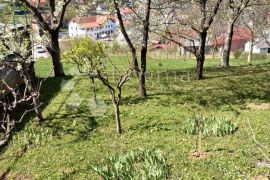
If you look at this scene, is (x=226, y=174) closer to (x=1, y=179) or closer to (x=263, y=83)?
(x=1, y=179)

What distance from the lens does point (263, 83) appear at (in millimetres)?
22672

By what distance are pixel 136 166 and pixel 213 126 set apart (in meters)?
3.84

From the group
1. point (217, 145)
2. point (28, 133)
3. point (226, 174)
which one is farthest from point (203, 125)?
point (28, 133)

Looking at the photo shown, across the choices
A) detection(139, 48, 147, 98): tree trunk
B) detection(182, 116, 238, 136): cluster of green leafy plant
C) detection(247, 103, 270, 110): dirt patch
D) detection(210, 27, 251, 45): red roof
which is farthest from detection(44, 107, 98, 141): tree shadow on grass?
detection(210, 27, 251, 45): red roof

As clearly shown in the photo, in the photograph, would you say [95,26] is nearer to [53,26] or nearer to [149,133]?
[53,26]

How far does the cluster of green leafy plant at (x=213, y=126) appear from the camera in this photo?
48.6 ft

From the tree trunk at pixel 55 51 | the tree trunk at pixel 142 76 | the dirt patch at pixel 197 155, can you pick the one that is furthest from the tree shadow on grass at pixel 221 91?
the tree trunk at pixel 55 51

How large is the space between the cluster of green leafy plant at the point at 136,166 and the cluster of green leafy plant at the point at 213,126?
266cm

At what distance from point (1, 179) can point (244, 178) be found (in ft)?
25.3

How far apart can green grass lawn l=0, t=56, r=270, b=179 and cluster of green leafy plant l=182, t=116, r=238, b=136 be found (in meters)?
0.31

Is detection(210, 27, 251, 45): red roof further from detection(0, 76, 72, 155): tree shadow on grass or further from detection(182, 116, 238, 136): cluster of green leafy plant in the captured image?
detection(182, 116, 238, 136): cluster of green leafy plant

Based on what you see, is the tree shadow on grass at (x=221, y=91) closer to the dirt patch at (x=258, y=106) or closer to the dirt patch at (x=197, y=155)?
the dirt patch at (x=258, y=106)

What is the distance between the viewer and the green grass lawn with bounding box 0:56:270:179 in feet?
41.9

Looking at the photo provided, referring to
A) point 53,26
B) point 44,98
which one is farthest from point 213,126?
point 53,26
